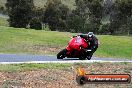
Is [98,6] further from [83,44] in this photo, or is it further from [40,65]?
[40,65]

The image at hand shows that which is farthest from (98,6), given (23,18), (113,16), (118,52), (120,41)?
(118,52)

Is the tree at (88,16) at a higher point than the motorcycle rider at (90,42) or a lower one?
lower

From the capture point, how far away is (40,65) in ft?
51.9

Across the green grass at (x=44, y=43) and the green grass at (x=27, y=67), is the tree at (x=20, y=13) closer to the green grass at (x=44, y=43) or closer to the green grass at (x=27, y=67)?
the green grass at (x=44, y=43)

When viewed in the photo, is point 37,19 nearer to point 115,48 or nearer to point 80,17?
point 80,17

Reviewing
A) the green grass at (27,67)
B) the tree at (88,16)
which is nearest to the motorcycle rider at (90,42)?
the green grass at (27,67)

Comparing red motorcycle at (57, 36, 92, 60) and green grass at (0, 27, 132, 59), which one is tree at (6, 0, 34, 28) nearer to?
green grass at (0, 27, 132, 59)

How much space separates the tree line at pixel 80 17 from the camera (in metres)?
65.4

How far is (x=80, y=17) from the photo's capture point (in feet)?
222

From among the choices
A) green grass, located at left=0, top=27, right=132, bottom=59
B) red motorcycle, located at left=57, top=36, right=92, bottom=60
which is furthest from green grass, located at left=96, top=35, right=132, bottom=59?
red motorcycle, located at left=57, top=36, right=92, bottom=60

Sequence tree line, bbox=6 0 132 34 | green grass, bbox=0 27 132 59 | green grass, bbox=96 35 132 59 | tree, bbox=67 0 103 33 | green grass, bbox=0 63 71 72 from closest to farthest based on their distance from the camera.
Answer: green grass, bbox=0 63 71 72 < green grass, bbox=0 27 132 59 < green grass, bbox=96 35 132 59 < tree line, bbox=6 0 132 34 < tree, bbox=67 0 103 33

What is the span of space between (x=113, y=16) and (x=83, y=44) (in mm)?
47702

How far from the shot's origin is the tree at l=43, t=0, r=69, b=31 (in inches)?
2685

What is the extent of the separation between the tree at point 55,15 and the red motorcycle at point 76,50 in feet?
151
